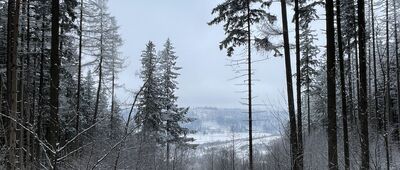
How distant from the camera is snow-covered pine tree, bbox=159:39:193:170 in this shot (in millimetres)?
34562

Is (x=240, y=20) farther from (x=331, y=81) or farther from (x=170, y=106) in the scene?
(x=170, y=106)

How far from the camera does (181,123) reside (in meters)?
36.7

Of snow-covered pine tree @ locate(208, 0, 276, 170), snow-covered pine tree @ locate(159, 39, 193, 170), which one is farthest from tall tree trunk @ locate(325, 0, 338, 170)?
snow-covered pine tree @ locate(159, 39, 193, 170)

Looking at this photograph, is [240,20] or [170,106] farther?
[170,106]

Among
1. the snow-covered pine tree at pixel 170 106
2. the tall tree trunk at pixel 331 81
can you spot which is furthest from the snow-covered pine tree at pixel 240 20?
the snow-covered pine tree at pixel 170 106

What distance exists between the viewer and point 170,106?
115 ft

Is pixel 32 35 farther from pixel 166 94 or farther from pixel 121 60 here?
pixel 166 94

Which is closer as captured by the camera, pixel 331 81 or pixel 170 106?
pixel 331 81

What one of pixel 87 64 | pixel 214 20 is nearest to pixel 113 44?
pixel 87 64

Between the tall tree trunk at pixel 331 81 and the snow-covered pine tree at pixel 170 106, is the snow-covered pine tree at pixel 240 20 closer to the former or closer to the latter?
the tall tree trunk at pixel 331 81

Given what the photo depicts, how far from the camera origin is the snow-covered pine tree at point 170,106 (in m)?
34.6

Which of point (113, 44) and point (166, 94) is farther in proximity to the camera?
point (166, 94)

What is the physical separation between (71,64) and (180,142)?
15710 mm

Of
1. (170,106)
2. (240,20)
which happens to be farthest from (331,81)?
(170,106)
